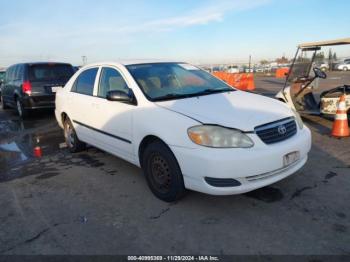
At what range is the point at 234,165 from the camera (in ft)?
10.2

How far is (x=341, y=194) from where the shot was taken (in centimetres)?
377

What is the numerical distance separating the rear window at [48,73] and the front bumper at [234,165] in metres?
7.52

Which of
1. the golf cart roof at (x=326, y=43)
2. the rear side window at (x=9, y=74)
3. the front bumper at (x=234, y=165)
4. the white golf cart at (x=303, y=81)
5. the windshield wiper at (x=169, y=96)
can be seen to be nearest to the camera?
the front bumper at (x=234, y=165)

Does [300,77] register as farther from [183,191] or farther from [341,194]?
[183,191]

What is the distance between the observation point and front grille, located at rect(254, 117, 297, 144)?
3.32m

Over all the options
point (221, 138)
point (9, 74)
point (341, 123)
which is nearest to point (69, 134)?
point (221, 138)

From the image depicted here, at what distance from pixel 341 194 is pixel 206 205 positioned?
5.35 ft

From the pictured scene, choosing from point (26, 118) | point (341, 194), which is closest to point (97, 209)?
point (341, 194)

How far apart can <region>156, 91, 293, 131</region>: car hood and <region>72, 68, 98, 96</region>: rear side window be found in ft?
5.98

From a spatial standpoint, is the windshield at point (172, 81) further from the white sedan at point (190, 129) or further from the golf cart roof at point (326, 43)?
the golf cart roof at point (326, 43)

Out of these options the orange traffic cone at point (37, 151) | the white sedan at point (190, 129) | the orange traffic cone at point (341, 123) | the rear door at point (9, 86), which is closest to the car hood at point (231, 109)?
the white sedan at point (190, 129)

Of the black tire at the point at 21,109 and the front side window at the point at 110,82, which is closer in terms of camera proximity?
the front side window at the point at 110,82

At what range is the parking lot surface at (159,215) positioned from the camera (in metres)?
2.92

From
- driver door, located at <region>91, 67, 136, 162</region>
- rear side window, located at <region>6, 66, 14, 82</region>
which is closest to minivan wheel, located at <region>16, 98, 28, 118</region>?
rear side window, located at <region>6, 66, 14, 82</region>
